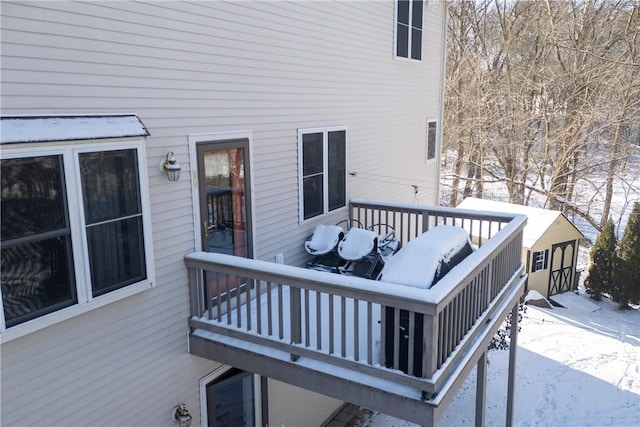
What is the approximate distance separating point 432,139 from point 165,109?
8.32 m

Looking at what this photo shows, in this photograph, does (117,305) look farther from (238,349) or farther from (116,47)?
(116,47)

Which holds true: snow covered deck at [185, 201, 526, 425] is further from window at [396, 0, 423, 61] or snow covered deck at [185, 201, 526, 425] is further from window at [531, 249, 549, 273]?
window at [531, 249, 549, 273]

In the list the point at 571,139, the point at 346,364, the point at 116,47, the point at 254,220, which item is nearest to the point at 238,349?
the point at 346,364

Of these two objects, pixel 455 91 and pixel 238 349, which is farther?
pixel 455 91

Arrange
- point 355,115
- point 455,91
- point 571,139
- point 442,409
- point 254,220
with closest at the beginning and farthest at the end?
1. point 442,409
2. point 254,220
3. point 355,115
4. point 571,139
5. point 455,91

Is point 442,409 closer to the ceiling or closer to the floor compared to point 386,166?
closer to the floor

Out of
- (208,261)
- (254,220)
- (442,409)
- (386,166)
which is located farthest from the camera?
(386,166)

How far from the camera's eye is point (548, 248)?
15.0 m

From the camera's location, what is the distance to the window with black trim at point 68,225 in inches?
126

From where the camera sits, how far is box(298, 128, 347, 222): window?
663 centimetres

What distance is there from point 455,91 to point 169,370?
20.0 metres

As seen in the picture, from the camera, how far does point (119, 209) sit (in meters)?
3.89

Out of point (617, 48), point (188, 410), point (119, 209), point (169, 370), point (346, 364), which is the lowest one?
point (188, 410)

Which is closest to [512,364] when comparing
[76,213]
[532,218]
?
[76,213]
